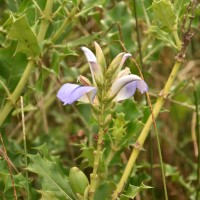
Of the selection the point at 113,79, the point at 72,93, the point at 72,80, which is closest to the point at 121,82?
the point at 113,79

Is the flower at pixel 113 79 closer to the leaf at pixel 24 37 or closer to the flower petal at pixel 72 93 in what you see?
the flower petal at pixel 72 93

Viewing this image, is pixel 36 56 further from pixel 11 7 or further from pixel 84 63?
pixel 84 63

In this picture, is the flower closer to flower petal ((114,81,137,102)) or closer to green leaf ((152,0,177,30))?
flower petal ((114,81,137,102))

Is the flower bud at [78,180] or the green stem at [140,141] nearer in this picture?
the flower bud at [78,180]

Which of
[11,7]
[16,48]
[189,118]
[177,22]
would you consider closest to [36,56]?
[16,48]

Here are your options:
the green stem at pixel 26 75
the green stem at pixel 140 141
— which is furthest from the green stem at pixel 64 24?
the green stem at pixel 140 141

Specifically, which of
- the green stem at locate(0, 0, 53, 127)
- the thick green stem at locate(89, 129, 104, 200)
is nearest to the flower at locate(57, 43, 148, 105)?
the thick green stem at locate(89, 129, 104, 200)

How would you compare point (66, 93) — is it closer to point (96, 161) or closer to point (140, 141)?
point (96, 161)
